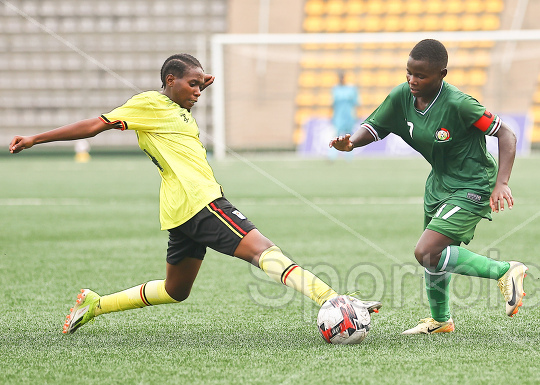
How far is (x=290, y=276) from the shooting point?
3561mm

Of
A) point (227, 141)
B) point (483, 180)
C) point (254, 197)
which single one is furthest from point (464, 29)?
point (483, 180)

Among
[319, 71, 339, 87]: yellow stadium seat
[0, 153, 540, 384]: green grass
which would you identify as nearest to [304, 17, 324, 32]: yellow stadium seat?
[319, 71, 339, 87]: yellow stadium seat

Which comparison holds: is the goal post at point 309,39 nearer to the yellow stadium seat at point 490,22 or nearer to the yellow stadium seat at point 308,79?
the yellow stadium seat at point 308,79

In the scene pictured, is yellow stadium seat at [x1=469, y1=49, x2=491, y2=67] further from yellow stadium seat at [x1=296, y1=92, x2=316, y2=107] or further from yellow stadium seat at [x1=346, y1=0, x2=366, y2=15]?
yellow stadium seat at [x1=296, y1=92, x2=316, y2=107]

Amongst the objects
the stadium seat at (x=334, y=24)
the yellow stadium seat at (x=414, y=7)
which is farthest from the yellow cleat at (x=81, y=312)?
the yellow stadium seat at (x=414, y=7)

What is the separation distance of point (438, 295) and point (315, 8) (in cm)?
2405

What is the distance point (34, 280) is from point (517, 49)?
21521 millimetres

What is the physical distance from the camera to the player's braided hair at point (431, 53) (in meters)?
3.69

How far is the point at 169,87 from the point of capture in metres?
3.79

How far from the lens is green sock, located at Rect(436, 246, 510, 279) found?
3.70 m

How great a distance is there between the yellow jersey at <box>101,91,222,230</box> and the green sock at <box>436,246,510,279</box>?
3.90 feet

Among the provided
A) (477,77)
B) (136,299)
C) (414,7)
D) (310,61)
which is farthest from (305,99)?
(136,299)

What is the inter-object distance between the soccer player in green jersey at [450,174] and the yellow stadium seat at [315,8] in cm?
2358

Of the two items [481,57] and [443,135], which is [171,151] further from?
[481,57]
